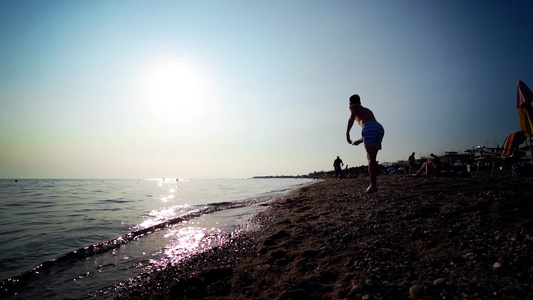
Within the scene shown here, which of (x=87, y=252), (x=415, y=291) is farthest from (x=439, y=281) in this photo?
(x=87, y=252)

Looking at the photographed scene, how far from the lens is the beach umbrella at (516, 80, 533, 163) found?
828 centimetres

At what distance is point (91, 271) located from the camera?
4.99m

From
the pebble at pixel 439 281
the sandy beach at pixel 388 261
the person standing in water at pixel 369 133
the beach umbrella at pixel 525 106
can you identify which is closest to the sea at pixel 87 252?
the sandy beach at pixel 388 261

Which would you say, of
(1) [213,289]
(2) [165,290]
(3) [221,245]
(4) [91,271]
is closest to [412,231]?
(1) [213,289]

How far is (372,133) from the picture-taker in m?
6.41

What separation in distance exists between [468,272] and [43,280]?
683 centimetres

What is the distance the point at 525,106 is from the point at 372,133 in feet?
21.8

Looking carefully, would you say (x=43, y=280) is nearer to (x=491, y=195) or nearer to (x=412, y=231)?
(x=412, y=231)

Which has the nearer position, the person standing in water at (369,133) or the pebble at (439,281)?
the pebble at (439,281)

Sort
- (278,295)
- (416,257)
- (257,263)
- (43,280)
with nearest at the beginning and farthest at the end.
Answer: (278,295)
(416,257)
(257,263)
(43,280)

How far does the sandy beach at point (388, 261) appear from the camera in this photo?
7.00 ft

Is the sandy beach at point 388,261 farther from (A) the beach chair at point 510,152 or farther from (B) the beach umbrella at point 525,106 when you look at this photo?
(B) the beach umbrella at point 525,106

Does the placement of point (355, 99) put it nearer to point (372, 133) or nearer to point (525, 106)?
point (372, 133)

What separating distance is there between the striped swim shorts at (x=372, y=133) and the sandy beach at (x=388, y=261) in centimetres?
191
